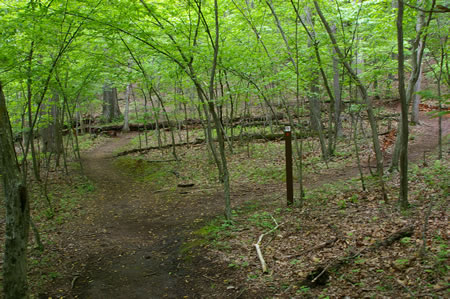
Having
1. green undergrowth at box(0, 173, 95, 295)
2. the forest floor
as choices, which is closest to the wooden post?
the forest floor

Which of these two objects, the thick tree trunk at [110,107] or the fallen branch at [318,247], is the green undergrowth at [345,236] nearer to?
the fallen branch at [318,247]

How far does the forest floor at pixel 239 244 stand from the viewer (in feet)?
12.8

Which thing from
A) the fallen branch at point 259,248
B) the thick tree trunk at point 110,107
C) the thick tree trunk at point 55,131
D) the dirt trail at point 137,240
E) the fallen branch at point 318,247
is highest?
the thick tree trunk at point 110,107

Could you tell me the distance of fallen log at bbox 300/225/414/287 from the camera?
388 cm

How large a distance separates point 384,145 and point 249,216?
23.8 feet

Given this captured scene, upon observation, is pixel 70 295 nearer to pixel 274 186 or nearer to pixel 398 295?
pixel 398 295

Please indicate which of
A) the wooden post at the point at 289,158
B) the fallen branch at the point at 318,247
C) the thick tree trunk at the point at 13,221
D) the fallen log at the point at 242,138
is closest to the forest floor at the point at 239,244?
the fallen branch at the point at 318,247

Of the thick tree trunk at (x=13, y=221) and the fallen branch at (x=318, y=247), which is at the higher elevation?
the thick tree trunk at (x=13, y=221)

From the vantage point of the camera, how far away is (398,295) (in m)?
3.14

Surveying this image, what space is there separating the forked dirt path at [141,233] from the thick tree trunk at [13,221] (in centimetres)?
115

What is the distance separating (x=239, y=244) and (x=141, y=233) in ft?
8.57

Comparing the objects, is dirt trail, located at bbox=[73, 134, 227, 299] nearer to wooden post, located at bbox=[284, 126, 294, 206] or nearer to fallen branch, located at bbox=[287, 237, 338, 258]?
fallen branch, located at bbox=[287, 237, 338, 258]

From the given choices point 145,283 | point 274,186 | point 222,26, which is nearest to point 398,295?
point 145,283

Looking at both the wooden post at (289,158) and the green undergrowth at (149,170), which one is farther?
the green undergrowth at (149,170)
